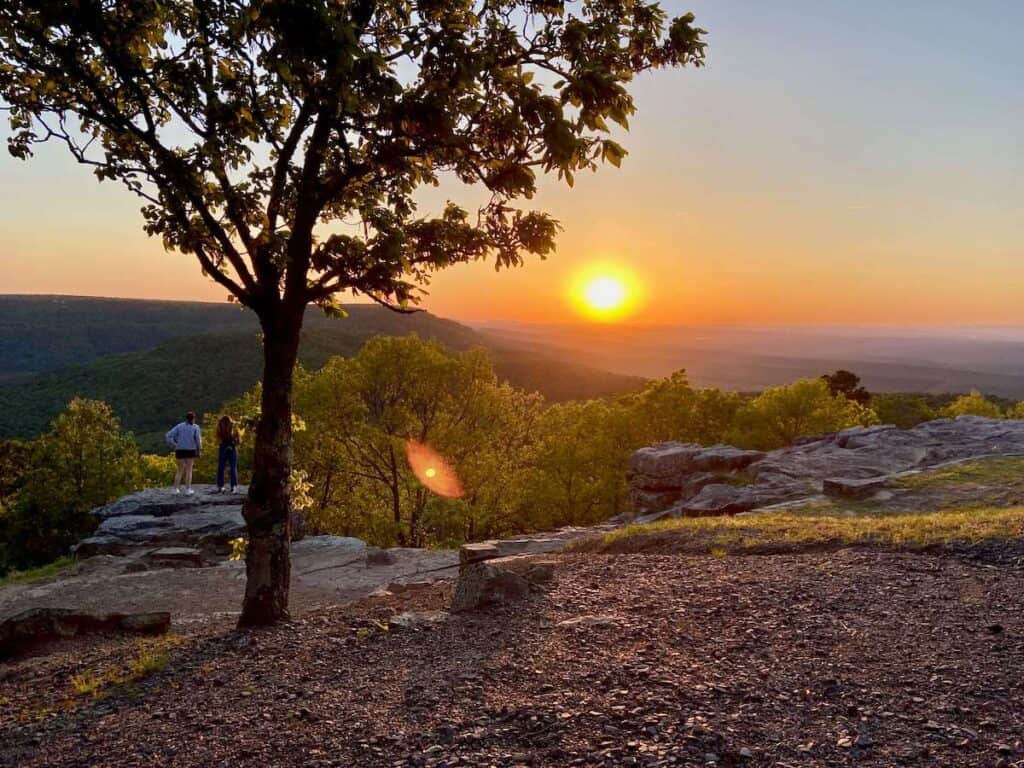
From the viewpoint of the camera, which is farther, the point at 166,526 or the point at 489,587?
the point at 166,526

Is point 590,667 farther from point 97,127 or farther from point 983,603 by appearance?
point 97,127

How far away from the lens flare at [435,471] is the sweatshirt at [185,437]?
16030 mm

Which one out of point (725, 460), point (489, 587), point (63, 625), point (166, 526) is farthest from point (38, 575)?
point (725, 460)

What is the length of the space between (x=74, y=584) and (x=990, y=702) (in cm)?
2275

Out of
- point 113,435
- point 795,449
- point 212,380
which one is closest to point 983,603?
point 795,449

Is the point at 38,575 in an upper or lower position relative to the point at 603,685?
lower

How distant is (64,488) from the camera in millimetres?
46156

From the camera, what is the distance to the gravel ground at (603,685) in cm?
576

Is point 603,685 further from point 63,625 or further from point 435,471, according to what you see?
point 435,471

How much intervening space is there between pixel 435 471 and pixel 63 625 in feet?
96.3

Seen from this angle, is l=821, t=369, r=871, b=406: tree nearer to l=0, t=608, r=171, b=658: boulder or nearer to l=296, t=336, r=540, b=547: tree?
l=296, t=336, r=540, b=547: tree

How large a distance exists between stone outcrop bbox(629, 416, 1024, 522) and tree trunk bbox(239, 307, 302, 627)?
16.9 meters

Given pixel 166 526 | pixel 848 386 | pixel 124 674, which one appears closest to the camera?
pixel 124 674

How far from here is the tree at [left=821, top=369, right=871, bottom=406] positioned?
74625 millimetres
